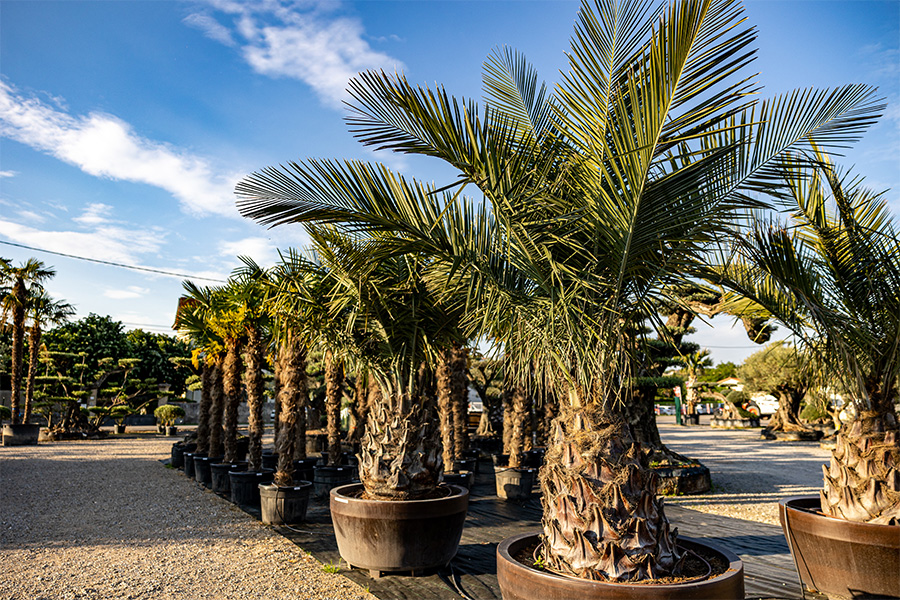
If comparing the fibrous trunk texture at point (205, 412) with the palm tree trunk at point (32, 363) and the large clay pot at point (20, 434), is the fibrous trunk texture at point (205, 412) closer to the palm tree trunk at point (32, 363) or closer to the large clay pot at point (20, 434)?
the large clay pot at point (20, 434)

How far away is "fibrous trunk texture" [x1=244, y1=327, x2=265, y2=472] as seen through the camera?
30.9 feet

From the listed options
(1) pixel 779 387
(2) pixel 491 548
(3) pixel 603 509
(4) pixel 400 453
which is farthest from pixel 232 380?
(1) pixel 779 387

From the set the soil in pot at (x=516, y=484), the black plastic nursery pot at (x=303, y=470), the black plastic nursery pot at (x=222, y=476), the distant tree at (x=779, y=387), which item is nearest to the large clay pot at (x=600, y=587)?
the soil in pot at (x=516, y=484)

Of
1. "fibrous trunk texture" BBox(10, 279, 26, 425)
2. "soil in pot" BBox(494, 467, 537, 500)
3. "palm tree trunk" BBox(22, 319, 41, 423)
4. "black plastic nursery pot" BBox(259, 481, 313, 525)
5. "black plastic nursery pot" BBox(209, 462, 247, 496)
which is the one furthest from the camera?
"palm tree trunk" BBox(22, 319, 41, 423)

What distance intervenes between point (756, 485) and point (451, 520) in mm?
Answer: 8417

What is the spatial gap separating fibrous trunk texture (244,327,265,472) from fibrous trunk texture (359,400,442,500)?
4247 millimetres

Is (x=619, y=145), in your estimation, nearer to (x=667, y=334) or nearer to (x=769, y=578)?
(x=667, y=334)

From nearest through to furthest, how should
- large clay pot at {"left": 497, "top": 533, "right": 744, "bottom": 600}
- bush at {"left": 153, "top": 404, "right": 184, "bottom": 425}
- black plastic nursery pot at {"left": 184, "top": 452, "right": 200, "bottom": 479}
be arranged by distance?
large clay pot at {"left": 497, "top": 533, "right": 744, "bottom": 600}
black plastic nursery pot at {"left": 184, "top": 452, "right": 200, "bottom": 479}
bush at {"left": 153, "top": 404, "right": 184, "bottom": 425}

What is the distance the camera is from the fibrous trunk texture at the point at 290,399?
7.94 metres

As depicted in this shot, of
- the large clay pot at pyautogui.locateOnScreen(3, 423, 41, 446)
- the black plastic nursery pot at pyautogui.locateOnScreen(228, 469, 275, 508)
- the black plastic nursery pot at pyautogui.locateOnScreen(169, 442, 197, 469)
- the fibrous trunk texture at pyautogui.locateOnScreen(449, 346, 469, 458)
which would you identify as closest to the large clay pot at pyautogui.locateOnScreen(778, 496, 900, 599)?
the fibrous trunk texture at pyautogui.locateOnScreen(449, 346, 469, 458)

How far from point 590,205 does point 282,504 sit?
590cm

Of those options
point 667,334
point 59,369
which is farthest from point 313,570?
point 59,369

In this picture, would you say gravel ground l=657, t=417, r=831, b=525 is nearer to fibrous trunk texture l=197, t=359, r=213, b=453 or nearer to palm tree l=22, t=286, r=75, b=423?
fibrous trunk texture l=197, t=359, r=213, b=453

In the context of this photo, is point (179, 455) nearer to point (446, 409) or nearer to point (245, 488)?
point (245, 488)
